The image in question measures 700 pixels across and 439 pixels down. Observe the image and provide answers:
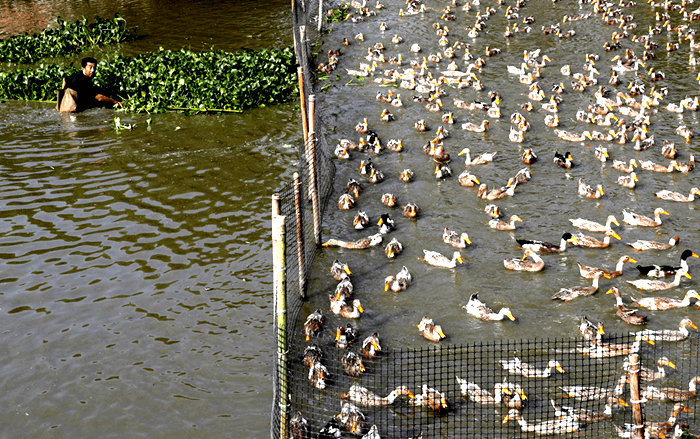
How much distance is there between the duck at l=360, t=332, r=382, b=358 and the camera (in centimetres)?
998

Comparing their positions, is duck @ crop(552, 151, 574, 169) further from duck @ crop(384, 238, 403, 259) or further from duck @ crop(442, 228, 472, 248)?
duck @ crop(384, 238, 403, 259)

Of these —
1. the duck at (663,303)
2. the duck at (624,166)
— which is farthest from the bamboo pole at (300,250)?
the duck at (624,166)

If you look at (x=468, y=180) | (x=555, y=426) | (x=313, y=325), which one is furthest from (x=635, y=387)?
(x=468, y=180)

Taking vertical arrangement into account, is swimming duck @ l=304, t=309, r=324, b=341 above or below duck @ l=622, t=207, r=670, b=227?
below

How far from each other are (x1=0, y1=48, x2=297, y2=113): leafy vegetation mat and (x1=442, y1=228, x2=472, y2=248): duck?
27.6 feet

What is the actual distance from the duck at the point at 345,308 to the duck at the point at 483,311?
1707mm

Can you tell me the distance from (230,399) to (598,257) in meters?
6.96

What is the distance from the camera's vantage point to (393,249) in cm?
1274

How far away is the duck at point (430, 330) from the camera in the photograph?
34.0 ft

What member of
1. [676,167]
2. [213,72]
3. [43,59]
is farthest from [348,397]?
[43,59]

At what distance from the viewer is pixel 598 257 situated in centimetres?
1245

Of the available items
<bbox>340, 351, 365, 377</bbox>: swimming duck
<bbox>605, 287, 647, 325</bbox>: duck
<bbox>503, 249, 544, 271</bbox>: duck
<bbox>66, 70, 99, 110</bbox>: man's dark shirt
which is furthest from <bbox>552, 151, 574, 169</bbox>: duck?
<bbox>66, 70, 99, 110</bbox>: man's dark shirt

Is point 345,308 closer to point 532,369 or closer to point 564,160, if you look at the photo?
point 532,369

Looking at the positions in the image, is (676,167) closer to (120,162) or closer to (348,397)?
(348,397)
